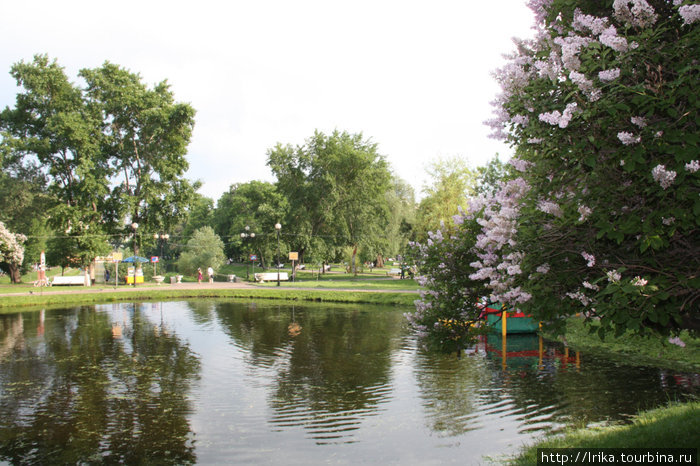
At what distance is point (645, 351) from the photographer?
15.8 m

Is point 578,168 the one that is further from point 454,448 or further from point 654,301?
point 454,448

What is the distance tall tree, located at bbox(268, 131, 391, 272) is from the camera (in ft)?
182

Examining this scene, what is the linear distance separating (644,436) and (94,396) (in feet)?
36.7

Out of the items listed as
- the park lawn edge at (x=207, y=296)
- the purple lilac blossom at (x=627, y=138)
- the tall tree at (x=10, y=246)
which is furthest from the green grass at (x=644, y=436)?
the tall tree at (x=10, y=246)

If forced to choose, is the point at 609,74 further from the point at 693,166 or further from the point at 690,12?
the point at 693,166

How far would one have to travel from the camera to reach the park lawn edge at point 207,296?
31.5m

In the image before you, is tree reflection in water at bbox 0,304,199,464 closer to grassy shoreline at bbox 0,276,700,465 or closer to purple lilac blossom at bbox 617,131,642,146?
grassy shoreline at bbox 0,276,700,465

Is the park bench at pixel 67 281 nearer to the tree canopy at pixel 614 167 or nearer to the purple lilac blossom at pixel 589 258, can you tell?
the tree canopy at pixel 614 167

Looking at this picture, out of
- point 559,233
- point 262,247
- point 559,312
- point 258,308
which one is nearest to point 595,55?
point 559,233

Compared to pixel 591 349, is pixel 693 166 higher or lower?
higher

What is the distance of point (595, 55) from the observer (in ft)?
15.6

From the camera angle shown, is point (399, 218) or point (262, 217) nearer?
point (262, 217)

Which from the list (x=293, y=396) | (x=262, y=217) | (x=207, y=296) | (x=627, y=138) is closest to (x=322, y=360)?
(x=293, y=396)

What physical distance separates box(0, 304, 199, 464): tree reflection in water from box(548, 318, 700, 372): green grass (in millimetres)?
11324
